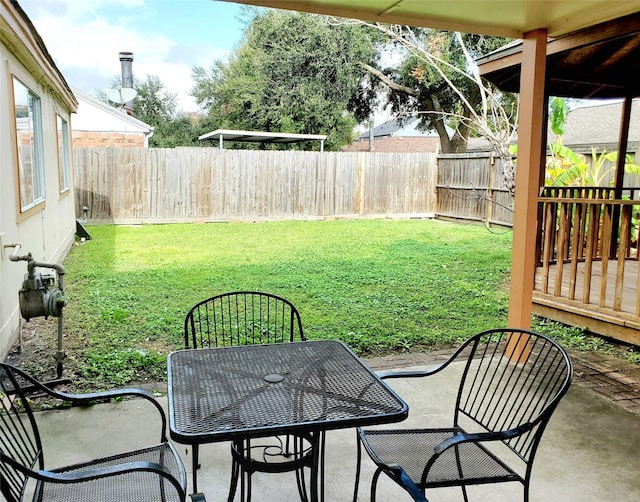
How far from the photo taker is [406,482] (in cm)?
174

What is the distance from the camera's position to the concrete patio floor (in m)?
2.43

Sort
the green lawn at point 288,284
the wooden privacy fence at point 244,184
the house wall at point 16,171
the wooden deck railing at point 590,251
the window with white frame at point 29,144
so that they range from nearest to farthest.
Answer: the house wall at point 16,171, the wooden deck railing at point 590,251, the green lawn at point 288,284, the window with white frame at point 29,144, the wooden privacy fence at point 244,184

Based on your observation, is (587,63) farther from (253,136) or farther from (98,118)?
(98,118)

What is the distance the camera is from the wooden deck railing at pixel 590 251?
4395 mm

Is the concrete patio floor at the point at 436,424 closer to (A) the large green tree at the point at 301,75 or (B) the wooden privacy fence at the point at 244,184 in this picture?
(B) the wooden privacy fence at the point at 244,184

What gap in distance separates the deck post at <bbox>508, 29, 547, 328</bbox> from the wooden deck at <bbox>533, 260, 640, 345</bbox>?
0.83 m

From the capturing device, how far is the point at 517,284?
4.13m

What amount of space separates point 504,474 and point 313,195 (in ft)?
38.0

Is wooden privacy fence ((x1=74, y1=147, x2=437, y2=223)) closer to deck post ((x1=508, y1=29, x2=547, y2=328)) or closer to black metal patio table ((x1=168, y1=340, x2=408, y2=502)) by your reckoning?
deck post ((x1=508, y1=29, x2=547, y2=328))

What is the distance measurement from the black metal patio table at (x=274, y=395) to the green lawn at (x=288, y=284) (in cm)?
179

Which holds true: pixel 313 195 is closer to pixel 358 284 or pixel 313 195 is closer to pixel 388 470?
pixel 358 284

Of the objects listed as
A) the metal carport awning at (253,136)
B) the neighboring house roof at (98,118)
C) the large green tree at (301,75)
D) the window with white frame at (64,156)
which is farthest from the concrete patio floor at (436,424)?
the large green tree at (301,75)

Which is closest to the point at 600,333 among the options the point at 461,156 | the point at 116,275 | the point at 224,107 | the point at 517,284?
the point at 517,284

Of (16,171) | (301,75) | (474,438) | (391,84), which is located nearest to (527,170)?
(474,438)
